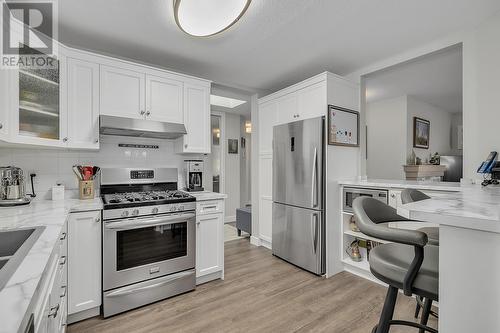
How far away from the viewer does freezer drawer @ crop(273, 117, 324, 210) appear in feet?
8.95

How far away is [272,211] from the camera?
→ 135 inches

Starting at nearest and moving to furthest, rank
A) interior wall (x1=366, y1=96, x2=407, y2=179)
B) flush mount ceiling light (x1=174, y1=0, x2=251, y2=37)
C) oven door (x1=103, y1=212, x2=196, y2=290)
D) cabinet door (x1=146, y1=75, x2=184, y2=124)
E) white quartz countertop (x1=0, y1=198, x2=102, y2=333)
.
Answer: white quartz countertop (x1=0, y1=198, x2=102, y2=333) < flush mount ceiling light (x1=174, y1=0, x2=251, y2=37) < oven door (x1=103, y1=212, x2=196, y2=290) < cabinet door (x1=146, y1=75, x2=184, y2=124) < interior wall (x1=366, y1=96, x2=407, y2=179)

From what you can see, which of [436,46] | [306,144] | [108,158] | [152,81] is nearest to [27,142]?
[108,158]

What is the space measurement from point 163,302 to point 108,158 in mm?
1589

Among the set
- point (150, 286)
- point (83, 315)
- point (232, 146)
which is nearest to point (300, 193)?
point (150, 286)

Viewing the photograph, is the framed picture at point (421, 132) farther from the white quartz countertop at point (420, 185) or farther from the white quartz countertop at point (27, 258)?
the white quartz countertop at point (27, 258)

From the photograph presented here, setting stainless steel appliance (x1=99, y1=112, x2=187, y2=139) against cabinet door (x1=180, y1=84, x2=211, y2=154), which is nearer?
stainless steel appliance (x1=99, y1=112, x2=187, y2=139)

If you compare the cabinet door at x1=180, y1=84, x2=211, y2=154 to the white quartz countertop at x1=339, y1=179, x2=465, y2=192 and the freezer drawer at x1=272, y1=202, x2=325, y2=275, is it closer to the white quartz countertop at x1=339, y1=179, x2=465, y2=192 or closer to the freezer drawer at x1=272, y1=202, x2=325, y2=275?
the freezer drawer at x1=272, y1=202, x2=325, y2=275

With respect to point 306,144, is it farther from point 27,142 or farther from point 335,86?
point 27,142

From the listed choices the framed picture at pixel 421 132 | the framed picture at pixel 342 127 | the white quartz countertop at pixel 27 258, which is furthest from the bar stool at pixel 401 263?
the framed picture at pixel 421 132

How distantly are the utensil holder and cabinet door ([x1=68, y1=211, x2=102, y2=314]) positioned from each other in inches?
16.3

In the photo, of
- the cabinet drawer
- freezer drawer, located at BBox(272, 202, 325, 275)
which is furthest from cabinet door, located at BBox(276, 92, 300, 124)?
the cabinet drawer

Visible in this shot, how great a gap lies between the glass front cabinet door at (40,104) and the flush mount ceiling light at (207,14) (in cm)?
124

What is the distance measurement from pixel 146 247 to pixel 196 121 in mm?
1488
